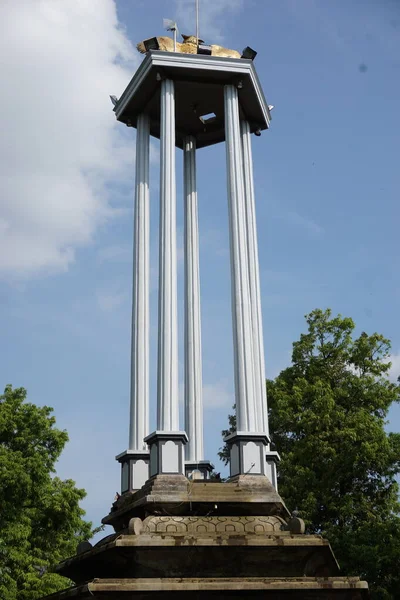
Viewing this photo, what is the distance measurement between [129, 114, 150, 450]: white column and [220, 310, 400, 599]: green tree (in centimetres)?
995

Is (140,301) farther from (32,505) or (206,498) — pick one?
(32,505)

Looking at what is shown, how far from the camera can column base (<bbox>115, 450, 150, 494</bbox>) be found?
52.5 ft

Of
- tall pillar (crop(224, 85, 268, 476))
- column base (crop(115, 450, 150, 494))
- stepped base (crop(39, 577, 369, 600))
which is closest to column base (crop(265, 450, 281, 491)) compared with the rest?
tall pillar (crop(224, 85, 268, 476))

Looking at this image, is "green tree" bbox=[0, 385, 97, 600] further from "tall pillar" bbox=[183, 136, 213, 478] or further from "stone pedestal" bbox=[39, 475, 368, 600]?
"stone pedestal" bbox=[39, 475, 368, 600]

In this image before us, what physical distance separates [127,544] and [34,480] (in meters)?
11.3

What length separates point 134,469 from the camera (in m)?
16.1

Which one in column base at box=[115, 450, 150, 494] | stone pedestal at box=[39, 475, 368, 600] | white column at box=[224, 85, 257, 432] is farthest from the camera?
column base at box=[115, 450, 150, 494]

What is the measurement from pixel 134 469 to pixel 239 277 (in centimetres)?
444

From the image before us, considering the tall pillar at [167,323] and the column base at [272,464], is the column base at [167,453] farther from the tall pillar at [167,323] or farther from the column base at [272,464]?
the column base at [272,464]

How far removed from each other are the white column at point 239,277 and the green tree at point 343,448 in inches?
397

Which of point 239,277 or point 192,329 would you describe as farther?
point 192,329

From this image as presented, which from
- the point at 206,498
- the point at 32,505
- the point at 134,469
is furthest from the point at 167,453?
the point at 32,505

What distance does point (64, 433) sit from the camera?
80.5 ft

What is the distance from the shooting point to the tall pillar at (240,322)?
48.7 ft
